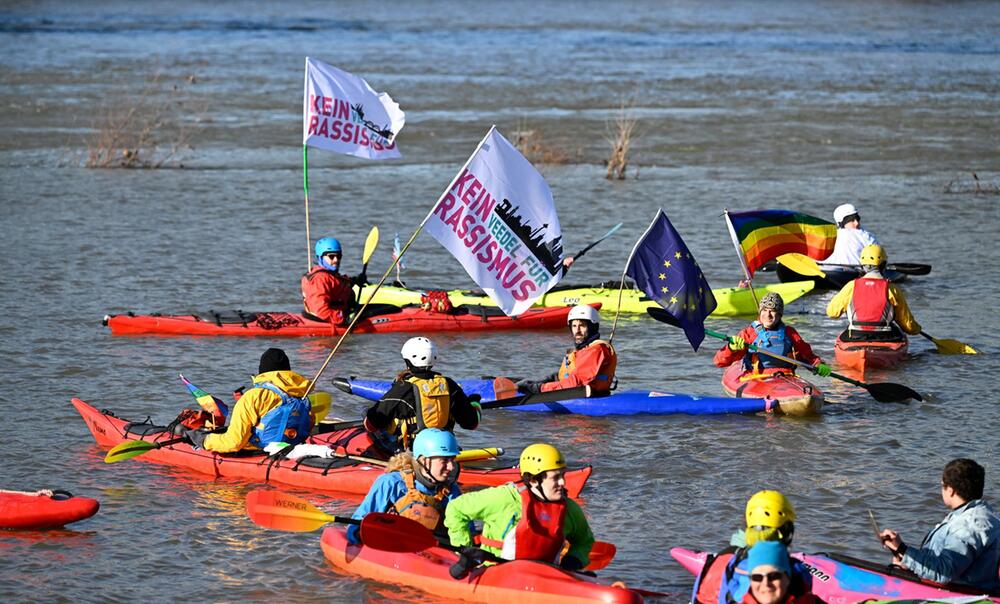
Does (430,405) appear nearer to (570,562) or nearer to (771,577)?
(570,562)

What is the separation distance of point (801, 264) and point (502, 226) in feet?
20.0

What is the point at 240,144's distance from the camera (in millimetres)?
31906

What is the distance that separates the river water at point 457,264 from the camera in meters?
11.1

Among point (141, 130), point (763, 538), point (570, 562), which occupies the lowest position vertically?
point (570, 562)

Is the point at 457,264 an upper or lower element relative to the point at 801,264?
upper

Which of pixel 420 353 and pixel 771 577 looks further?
pixel 420 353

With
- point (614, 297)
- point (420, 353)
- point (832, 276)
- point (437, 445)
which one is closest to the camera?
point (437, 445)

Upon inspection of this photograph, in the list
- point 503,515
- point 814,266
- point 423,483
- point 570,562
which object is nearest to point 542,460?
point 503,515

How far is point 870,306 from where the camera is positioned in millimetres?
15281

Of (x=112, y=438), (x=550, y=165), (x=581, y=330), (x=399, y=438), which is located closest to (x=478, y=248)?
(x=581, y=330)

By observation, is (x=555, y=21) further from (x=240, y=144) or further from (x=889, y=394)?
(x=889, y=394)

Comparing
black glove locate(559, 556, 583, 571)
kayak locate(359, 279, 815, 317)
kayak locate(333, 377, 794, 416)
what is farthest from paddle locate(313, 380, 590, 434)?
black glove locate(559, 556, 583, 571)

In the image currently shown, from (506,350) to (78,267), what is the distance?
714 cm

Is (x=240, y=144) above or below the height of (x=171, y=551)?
above
